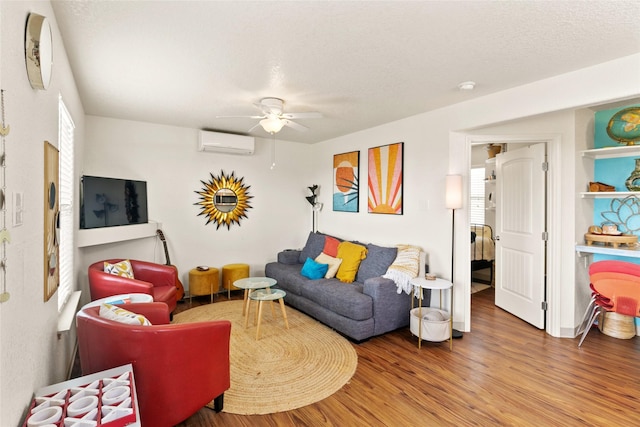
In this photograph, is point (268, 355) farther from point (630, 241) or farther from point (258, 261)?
point (630, 241)

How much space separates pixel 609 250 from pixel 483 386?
2006 millimetres

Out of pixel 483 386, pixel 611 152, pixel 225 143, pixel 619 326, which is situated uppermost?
pixel 225 143

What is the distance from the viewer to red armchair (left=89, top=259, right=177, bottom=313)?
3.05 m

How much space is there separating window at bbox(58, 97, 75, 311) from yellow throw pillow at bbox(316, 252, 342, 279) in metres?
2.69

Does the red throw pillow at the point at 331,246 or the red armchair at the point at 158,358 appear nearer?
the red armchair at the point at 158,358

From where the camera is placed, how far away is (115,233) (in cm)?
→ 357

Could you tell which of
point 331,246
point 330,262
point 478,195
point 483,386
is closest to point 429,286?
point 483,386

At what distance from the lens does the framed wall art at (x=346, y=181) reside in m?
4.87

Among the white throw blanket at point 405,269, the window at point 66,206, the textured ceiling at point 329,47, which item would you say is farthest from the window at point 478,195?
the window at point 66,206

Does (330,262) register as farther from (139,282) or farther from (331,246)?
(139,282)

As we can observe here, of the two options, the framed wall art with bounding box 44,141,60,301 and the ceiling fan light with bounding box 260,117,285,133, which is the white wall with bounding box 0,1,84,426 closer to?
the framed wall art with bounding box 44,141,60,301

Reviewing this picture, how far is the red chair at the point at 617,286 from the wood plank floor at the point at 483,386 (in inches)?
18.0

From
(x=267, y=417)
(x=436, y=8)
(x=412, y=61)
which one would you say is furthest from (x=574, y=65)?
(x=267, y=417)

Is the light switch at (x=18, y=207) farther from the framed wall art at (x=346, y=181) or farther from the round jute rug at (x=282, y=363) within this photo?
the framed wall art at (x=346, y=181)
